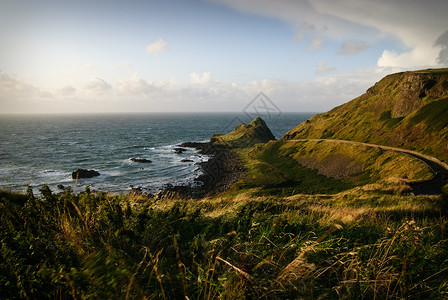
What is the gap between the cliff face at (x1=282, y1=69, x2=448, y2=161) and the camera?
54.8 m

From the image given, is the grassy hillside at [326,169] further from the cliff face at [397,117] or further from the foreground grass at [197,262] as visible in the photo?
the foreground grass at [197,262]

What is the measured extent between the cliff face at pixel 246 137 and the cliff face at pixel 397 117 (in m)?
20.9

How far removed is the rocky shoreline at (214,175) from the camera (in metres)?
51.4

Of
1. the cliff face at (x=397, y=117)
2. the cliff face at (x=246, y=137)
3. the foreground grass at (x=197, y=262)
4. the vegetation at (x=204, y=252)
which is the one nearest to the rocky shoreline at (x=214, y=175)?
the cliff face at (x=246, y=137)

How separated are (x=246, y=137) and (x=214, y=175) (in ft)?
169

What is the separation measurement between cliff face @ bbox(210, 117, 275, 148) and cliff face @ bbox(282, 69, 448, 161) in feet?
68.5

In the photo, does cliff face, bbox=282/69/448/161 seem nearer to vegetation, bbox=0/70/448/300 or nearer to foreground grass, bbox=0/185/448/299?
vegetation, bbox=0/70/448/300

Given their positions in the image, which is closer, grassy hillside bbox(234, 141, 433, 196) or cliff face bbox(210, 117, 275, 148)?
grassy hillside bbox(234, 141, 433, 196)

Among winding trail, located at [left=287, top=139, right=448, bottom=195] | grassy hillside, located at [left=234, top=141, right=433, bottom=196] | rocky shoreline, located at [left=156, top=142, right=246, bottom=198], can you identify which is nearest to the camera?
winding trail, located at [left=287, top=139, right=448, bottom=195]

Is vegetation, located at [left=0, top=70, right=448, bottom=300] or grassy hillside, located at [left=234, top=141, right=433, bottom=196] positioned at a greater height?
vegetation, located at [left=0, top=70, right=448, bottom=300]

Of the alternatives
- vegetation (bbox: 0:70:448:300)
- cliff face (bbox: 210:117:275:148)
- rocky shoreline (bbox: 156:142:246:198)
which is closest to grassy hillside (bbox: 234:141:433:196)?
rocky shoreline (bbox: 156:142:246:198)

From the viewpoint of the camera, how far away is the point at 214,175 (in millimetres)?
64750

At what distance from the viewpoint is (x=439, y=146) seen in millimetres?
49406

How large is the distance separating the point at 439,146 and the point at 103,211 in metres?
67.6
